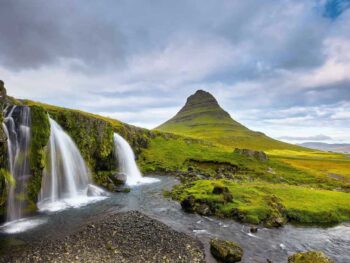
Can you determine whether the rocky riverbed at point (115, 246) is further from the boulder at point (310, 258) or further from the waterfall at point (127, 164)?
the waterfall at point (127, 164)

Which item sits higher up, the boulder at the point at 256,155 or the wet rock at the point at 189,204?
the boulder at the point at 256,155

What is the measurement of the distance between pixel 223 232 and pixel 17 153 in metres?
28.9

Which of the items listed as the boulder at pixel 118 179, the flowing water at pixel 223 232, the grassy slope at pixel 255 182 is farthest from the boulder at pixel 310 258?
the boulder at pixel 118 179

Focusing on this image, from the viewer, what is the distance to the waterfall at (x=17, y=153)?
3381 centimetres

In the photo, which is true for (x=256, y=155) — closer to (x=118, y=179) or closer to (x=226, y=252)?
(x=118, y=179)

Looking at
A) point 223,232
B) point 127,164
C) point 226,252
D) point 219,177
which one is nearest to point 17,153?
point 223,232

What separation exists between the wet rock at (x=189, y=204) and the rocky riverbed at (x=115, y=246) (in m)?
9.81

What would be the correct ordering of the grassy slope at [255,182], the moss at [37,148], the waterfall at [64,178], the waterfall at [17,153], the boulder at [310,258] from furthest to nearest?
the waterfall at [64,178] < the grassy slope at [255,182] < the moss at [37,148] < the waterfall at [17,153] < the boulder at [310,258]

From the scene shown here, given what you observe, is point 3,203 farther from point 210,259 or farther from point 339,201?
point 339,201

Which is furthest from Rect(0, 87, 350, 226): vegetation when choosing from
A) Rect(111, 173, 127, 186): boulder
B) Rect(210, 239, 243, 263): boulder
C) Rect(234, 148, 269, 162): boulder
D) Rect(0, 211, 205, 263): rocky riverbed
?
Rect(0, 211, 205, 263): rocky riverbed

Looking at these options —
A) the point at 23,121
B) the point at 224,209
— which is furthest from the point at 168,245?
the point at 23,121

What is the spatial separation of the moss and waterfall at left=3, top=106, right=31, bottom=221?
0.70 meters

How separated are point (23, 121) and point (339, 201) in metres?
52.5

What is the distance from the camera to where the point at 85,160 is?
55375 mm
